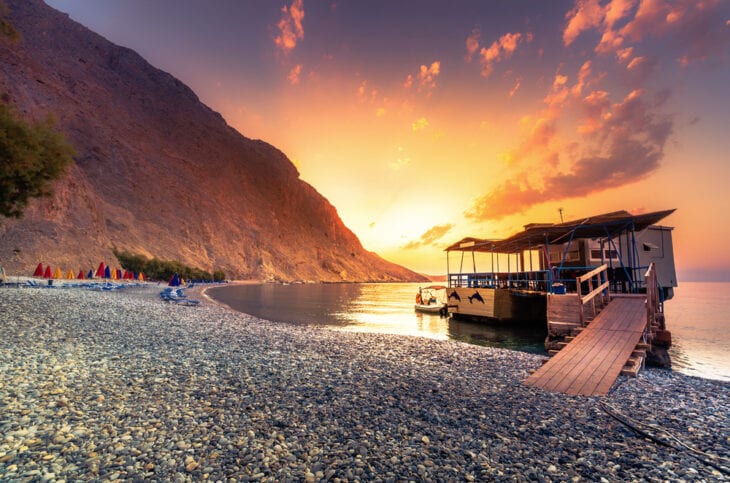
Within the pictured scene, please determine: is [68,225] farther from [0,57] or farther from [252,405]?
[252,405]

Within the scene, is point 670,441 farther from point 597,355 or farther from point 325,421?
point 325,421

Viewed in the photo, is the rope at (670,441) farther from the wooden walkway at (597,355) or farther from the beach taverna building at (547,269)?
the beach taverna building at (547,269)

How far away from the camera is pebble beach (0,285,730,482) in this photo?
407cm

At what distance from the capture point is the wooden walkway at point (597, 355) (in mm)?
7680

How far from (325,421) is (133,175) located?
407 ft

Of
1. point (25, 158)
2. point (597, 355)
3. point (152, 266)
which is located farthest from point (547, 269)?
point (152, 266)

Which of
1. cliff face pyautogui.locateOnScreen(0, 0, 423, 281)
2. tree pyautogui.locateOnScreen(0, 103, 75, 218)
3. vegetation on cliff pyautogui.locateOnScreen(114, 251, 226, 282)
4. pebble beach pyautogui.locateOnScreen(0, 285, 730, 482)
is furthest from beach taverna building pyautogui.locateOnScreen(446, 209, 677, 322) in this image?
vegetation on cliff pyautogui.locateOnScreen(114, 251, 226, 282)

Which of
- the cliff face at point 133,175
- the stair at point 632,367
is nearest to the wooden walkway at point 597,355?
the stair at point 632,367

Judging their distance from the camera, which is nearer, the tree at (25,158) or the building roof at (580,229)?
the tree at (25,158)

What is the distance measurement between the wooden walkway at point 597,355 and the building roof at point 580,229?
16.1 ft

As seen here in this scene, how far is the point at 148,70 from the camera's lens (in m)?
155

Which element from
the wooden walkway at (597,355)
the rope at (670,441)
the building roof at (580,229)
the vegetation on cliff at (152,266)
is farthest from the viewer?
the vegetation on cliff at (152,266)

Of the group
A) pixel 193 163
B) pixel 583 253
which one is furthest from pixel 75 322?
pixel 193 163

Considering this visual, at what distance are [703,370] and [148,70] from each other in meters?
204
